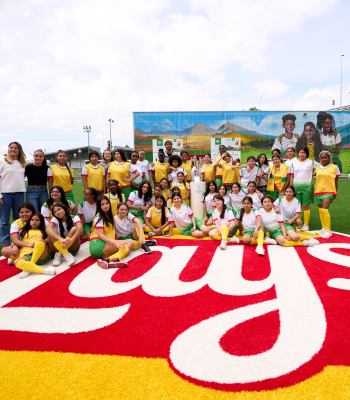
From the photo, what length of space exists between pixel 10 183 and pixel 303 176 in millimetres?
5585

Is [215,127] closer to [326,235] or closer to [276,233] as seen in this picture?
[326,235]

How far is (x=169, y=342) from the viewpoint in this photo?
7.96 ft

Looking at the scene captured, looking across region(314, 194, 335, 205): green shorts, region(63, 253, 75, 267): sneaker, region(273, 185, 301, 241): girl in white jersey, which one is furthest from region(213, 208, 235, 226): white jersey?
region(63, 253, 75, 267): sneaker

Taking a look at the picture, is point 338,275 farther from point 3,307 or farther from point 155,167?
point 155,167

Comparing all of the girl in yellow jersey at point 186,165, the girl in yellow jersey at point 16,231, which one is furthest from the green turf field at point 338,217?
the girl in yellow jersey at point 16,231

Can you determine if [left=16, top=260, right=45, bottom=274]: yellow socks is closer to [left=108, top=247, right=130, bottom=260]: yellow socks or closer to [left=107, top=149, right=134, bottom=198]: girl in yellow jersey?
[left=108, top=247, right=130, bottom=260]: yellow socks

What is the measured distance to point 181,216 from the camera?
250 inches

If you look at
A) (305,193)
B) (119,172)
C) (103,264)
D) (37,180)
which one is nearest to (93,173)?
(119,172)

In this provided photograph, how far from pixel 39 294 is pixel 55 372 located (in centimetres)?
154

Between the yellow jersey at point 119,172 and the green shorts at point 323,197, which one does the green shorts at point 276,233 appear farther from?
the yellow jersey at point 119,172

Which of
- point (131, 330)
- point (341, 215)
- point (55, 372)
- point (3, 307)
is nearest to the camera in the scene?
point (55, 372)

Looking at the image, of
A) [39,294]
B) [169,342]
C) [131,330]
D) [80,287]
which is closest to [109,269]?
[80,287]

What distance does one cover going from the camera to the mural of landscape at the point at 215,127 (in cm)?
2452

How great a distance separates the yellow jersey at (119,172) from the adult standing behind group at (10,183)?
1.94 metres
